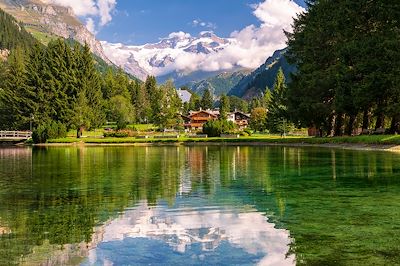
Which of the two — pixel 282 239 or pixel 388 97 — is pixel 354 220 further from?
pixel 388 97

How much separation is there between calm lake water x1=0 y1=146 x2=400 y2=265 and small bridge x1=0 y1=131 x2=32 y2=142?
7415 cm

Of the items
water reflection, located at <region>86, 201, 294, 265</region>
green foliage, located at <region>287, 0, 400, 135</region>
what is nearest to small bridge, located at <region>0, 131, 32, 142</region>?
green foliage, located at <region>287, 0, 400, 135</region>

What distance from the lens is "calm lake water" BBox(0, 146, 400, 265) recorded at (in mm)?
8609

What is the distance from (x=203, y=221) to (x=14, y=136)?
89689 millimetres

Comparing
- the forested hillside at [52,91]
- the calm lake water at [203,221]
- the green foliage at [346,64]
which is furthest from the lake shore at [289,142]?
the calm lake water at [203,221]

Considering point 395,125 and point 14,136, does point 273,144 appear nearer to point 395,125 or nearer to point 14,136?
point 395,125

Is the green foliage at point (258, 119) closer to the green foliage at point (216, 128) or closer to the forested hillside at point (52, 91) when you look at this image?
the forested hillside at point (52, 91)

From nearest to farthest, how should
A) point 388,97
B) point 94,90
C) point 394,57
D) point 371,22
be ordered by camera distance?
point 394,57 < point 388,97 < point 371,22 < point 94,90

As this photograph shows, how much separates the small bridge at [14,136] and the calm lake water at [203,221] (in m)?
74.1

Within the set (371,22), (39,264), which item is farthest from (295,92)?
(39,264)

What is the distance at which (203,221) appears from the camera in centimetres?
1181

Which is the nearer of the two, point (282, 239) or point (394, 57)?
point (282, 239)

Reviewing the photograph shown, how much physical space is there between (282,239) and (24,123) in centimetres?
10088

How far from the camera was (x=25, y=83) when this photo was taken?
4114 inches
